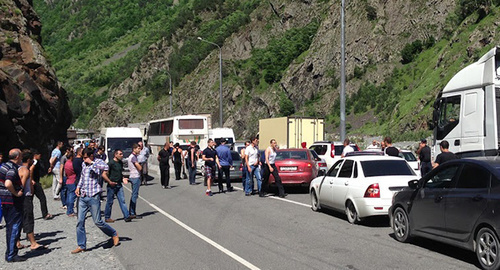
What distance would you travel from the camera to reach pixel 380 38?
182 feet

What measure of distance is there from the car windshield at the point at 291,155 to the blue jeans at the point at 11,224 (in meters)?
11.0

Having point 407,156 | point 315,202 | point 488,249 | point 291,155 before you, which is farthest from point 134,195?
point 407,156

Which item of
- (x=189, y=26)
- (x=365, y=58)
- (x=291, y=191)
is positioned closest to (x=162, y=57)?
(x=189, y=26)

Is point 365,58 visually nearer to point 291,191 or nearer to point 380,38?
point 380,38

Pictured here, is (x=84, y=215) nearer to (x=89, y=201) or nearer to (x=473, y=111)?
(x=89, y=201)

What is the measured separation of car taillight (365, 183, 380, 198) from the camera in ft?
36.0

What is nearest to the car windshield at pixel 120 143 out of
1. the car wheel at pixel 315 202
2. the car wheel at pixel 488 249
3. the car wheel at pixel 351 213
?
the car wheel at pixel 315 202

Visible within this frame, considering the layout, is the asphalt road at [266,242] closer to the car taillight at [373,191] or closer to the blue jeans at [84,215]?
the blue jeans at [84,215]

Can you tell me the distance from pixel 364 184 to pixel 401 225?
5.55 ft

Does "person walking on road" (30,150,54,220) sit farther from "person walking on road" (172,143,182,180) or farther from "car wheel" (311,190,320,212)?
"person walking on road" (172,143,182,180)

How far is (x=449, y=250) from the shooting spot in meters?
8.93

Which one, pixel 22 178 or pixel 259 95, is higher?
pixel 259 95

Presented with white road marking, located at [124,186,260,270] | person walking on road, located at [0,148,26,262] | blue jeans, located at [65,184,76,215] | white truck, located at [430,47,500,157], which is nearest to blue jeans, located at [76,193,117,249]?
person walking on road, located at [0,148,26,262]

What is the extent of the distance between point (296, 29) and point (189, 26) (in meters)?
38.1
